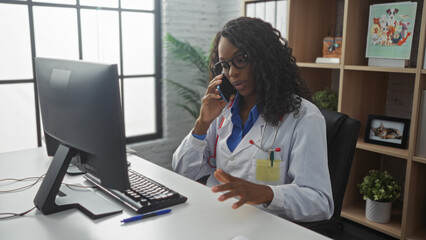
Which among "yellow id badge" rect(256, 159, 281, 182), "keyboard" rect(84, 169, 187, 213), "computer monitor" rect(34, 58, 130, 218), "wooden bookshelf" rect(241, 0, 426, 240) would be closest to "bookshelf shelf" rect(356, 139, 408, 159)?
"wooden bookshelf" rect(241, 0, 426, 240)

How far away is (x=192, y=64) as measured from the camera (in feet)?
11.5

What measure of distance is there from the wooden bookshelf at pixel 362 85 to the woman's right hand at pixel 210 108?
1221mm

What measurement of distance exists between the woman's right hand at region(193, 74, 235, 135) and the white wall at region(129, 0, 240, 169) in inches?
76.5

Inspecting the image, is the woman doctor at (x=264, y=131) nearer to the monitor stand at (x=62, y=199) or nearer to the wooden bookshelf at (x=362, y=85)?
the monitor stand at (x=62, y=199)

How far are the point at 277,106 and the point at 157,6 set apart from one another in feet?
7.72

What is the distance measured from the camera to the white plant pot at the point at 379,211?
2.50 meters

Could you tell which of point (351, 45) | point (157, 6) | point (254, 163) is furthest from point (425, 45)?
point (157, 6)

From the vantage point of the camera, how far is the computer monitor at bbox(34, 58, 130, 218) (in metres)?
1.04

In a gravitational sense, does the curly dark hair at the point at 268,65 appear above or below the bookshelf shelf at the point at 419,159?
above

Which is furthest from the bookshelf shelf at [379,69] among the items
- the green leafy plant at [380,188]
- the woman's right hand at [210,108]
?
the woman's right hand at [210,108]

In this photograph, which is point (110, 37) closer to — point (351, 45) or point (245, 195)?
point (351, 45)

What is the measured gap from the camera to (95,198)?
4.22 ft

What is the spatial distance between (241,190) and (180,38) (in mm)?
2646

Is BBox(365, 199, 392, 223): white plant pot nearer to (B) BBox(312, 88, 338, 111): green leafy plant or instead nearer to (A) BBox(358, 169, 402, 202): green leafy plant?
(A) BBox(358, 169, 402, 202): green leafy plant
